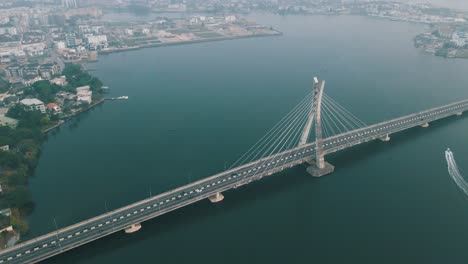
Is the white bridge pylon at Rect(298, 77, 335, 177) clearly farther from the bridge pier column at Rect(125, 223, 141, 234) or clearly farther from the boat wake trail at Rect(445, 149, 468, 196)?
the bridge pier column at Rect(125, 223, 141, 234)

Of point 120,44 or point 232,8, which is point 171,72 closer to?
point 120,44

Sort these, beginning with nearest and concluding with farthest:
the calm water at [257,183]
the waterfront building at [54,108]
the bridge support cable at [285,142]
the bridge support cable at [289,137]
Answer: the calm water at [257,183] → the bridge support cable at [285,142] → the bridge support cable at [289,137] → the waterfront building at [54,108]

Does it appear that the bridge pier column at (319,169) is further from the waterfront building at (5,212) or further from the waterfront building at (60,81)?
the waterfront building at (60,81)

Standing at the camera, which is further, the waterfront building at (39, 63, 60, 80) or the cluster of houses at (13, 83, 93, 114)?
the waterfront building at (39, 63, 60, 80)

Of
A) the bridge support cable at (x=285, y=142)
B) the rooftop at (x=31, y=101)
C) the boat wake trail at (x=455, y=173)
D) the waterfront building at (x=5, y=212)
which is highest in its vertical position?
the rooftop at (x=31, y=101)

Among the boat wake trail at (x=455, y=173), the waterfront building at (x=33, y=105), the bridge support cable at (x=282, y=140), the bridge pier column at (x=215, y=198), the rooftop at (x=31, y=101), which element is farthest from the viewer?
the rooftop at (x=31, y=101)

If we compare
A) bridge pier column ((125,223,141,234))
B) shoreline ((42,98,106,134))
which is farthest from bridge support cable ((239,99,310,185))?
shoreline ((42,98,106,134))

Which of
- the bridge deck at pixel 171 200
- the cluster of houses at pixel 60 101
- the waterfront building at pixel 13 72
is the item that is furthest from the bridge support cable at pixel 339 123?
the waterfront building at pixel 13 72
